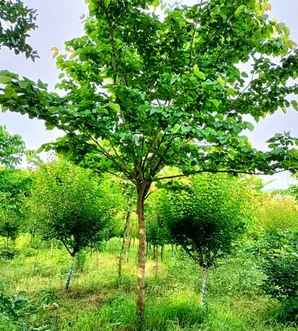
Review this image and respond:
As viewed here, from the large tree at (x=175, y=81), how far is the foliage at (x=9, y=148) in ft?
30.7

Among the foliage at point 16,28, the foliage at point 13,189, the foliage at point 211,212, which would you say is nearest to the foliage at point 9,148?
the foliage at point 13,189

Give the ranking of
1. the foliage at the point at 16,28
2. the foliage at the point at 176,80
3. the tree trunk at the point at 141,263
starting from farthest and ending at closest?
the tree trunk at the point at 141,263, the foliage at the point at 176,80, the foliage at the point at 16,28

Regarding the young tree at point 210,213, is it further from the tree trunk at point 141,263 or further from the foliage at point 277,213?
the foliage at point 277,213

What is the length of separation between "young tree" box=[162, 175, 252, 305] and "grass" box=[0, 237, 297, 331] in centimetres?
125

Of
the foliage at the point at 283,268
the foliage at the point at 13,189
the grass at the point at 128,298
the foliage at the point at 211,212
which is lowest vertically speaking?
the grass at the point at 128,298

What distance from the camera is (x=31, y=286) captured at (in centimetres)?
1204

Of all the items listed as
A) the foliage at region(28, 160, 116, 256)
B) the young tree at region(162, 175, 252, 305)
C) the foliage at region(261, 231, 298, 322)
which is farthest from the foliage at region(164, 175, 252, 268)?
the foliage at region(28, 160, 116, 256)

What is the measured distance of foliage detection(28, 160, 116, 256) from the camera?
35.2 ft

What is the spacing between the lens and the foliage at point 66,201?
10734 millimetres

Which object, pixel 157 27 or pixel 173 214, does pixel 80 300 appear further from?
pixel 157 27

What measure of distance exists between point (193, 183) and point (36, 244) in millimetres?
18443

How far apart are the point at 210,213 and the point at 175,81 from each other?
461cm

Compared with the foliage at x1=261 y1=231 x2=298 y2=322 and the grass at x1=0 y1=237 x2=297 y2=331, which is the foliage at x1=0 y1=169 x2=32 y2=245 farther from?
the foliage at x1=261 y1=231 x2=298 y2=322

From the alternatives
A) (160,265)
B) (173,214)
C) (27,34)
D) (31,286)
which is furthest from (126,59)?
(160,265)
